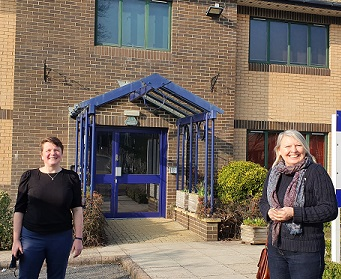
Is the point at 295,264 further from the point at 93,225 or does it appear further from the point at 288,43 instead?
the point at 288,43

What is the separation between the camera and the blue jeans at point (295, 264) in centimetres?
315

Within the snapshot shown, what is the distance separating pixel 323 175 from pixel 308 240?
0.48 metres

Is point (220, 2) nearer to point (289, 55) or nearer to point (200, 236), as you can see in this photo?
point (289, 55)

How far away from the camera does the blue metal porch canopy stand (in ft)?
27.2

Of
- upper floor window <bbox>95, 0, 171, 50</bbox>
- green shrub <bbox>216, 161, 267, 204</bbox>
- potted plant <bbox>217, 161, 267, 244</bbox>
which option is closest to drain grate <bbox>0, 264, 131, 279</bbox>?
potted plant <bbox>217, 161, 267, 244</bbox>

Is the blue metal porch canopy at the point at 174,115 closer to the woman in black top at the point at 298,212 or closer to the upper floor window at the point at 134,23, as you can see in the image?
the upper floor window at the point at 134,23

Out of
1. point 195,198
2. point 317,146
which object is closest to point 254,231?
point 195,198

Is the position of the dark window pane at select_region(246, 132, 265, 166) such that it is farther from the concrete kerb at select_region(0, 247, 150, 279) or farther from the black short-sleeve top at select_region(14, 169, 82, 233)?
the black short-sleeve top at select_region(14, 169, 82, 233)

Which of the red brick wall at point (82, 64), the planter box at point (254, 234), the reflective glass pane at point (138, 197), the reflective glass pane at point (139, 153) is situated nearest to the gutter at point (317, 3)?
the red brick wall at point (82, 64)

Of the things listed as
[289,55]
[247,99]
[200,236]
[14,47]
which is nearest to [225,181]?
[200,236]

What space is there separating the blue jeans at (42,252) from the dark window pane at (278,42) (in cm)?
875

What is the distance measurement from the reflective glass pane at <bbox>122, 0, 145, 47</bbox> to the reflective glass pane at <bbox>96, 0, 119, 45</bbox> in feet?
0.67

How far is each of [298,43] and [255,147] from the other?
3.00 meters

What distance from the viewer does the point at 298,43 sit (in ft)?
38.1
